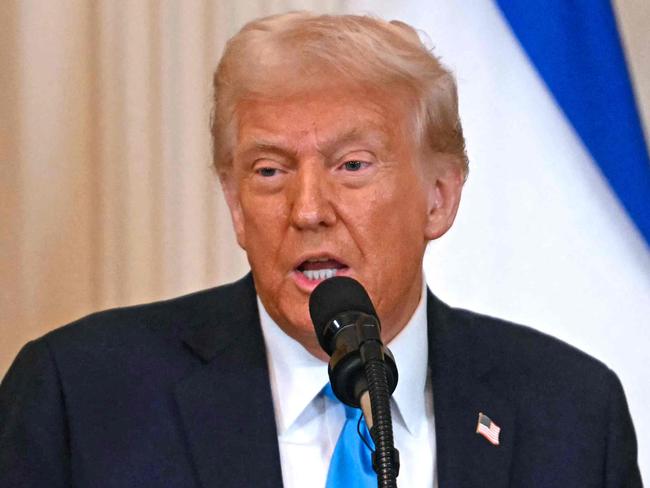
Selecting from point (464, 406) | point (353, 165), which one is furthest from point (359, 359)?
point (464, 406)

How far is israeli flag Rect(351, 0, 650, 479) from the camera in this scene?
2.96 meters

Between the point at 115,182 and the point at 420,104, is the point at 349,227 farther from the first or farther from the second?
the point at 115,182

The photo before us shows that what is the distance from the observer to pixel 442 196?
2441 millimetres

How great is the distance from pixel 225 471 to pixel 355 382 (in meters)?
0.70

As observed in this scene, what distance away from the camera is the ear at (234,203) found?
91.5 inches

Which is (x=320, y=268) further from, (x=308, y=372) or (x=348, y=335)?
(x=348, y=335)

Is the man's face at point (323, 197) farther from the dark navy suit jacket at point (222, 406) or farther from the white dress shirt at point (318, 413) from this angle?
the dark navy suit jacket at point (222, 406)

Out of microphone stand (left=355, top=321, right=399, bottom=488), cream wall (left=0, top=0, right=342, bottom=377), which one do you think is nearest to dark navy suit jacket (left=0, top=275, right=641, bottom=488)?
cream wall (left=0, top=0, right=342, bottom=377)

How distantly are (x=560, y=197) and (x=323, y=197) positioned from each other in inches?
39.7

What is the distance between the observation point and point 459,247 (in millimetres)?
2975

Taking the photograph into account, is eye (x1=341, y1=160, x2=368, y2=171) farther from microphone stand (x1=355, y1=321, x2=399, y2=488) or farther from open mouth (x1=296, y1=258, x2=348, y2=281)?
microphone stand (x1=355, y1=321, x2=399, y2=488)

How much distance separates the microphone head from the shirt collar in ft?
1.96

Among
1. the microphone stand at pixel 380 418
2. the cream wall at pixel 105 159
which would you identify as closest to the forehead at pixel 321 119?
the cream wall at pixel 105 159

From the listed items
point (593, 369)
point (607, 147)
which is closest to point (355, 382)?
point (593, 369)
